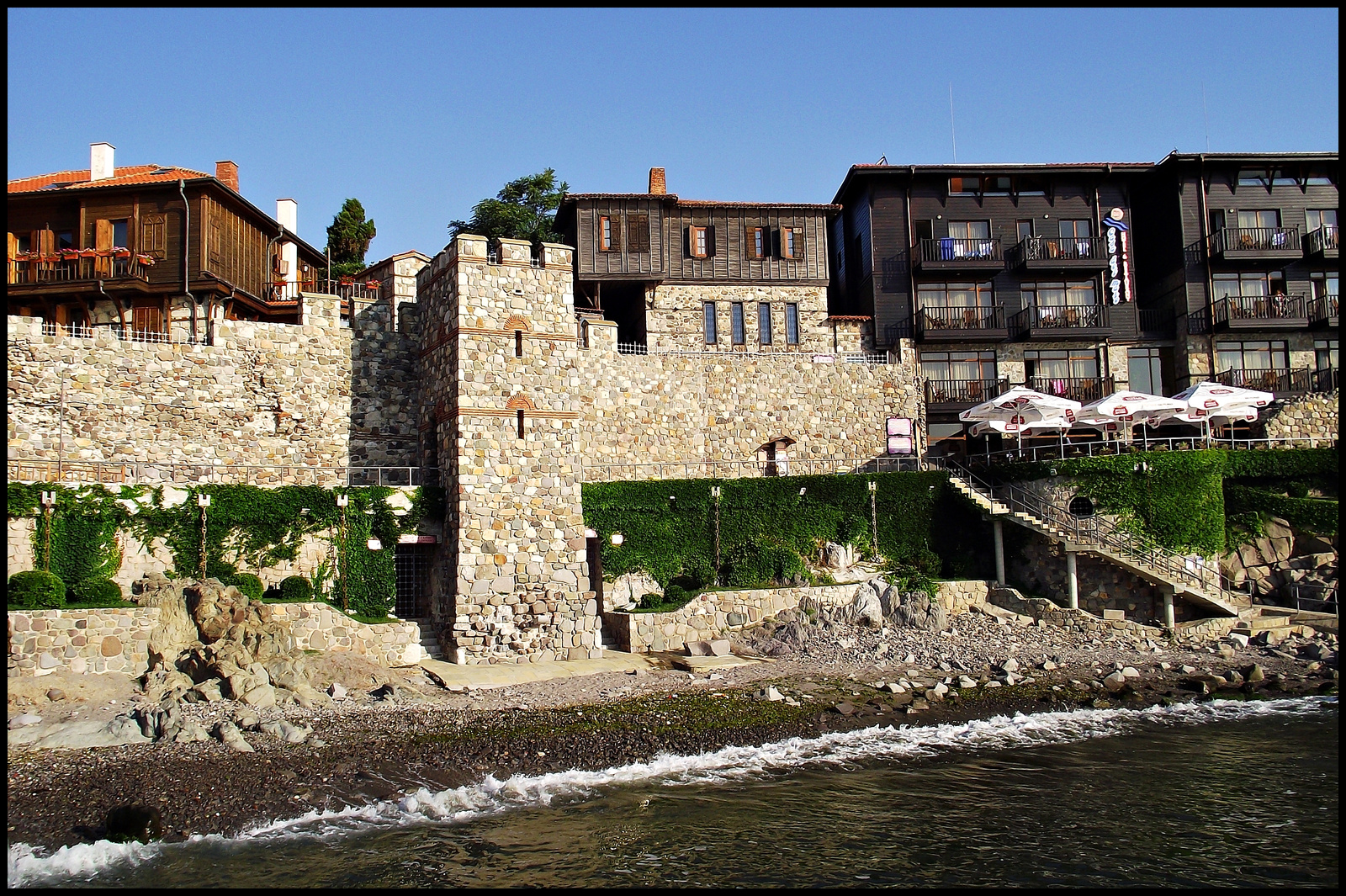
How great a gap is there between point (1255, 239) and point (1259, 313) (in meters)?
2.95

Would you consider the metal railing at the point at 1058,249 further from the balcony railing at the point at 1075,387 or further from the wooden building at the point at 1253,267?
the balcony railing at the point at 1075,387

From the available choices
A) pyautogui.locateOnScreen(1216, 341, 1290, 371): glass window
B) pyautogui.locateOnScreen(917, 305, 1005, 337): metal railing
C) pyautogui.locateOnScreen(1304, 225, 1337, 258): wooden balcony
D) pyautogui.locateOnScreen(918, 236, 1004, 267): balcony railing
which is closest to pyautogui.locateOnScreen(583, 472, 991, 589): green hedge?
pyautogui.locateOnScreen(917, 305, 1005, 337): metal railing

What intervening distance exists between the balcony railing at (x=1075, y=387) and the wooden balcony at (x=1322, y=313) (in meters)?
8.24

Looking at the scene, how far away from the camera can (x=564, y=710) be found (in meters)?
19.2

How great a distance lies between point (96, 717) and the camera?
1756 centimetres

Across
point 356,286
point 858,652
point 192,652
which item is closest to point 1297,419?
point 858,652

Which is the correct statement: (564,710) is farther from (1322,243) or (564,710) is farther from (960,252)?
(1322,243)

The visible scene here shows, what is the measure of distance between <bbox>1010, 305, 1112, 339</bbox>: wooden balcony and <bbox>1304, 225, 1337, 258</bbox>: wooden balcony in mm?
8413

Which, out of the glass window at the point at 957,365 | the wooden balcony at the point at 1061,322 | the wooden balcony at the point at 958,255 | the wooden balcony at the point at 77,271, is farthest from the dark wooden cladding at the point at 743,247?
the wooden balcony at the point at 77,271

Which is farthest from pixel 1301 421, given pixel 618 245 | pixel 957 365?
pixel 618 245

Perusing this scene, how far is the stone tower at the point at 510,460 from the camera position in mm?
23453

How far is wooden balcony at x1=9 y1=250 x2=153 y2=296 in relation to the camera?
1142 inches

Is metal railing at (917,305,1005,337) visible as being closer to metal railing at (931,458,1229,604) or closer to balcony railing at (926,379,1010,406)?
balcony railing at (926,379,1010,406)

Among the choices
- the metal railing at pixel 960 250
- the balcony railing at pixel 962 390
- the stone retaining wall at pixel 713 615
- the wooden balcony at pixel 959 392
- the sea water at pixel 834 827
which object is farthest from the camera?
the metal railing at pixel 960 250
